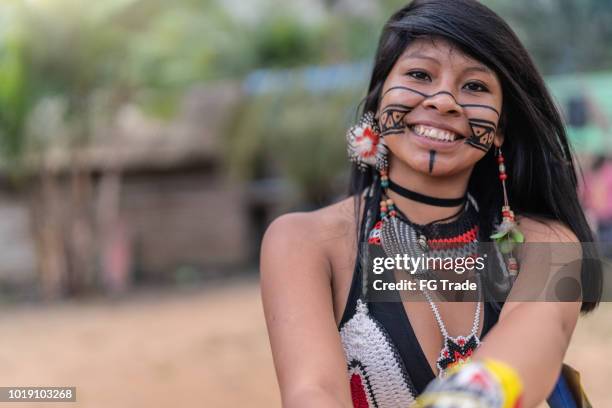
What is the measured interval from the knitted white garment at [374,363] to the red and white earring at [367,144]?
1.29 feet

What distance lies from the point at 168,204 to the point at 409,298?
1091 centimetres

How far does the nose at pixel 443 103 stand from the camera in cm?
193

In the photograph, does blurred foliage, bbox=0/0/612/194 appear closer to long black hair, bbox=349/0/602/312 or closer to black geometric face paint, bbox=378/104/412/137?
long black hair, bbox=349/0/602/312

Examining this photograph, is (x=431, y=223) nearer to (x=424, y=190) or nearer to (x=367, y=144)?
(x=424, y=190)

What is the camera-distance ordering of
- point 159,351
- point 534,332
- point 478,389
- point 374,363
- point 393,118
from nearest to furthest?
point 478,389 → point 534,332 → point 374,363 → point 393,118 → point 159,351

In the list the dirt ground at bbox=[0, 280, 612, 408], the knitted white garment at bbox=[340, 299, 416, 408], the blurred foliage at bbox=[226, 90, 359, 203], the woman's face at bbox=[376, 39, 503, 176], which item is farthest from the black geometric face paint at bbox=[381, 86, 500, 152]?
the blurred foliage at bbox=[226, 90, 359, 203]

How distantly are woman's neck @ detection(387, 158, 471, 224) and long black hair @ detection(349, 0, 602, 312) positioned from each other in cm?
11

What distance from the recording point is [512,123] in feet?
7.08

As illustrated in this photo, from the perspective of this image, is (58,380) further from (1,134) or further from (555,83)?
(555,83)

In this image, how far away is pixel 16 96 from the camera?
968cm

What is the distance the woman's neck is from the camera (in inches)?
81.4

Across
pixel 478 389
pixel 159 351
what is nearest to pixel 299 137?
pixel 159 351

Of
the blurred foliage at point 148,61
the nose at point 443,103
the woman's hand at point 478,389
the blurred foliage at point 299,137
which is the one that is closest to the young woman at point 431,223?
the nose at point 443,103

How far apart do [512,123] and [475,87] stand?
0.23 meters
